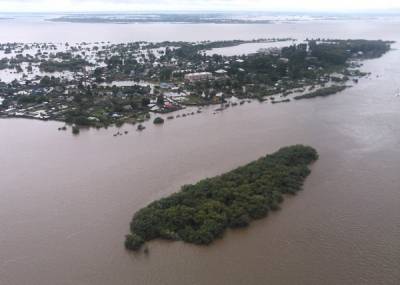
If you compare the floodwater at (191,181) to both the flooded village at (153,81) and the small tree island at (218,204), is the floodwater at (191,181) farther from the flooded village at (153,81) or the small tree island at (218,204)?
the flooded village at (153,81)

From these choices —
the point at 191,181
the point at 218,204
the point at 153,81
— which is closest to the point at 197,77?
the point at 153,81

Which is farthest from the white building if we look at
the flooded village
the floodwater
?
the floodwater

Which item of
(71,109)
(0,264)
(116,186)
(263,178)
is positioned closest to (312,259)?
(263,178)

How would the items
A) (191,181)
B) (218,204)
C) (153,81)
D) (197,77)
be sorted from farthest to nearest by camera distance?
(153,81) → (197,77) → (191,181) → (218,204)

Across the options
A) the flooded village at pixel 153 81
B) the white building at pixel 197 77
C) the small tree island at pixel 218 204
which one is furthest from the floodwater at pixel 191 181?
the white building at pixel 197 77

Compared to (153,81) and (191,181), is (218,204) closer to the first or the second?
(191,181)

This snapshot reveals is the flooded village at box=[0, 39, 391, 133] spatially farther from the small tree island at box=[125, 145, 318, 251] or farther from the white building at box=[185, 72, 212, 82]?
the small tree island at box=[125, 145, 318, 251]
